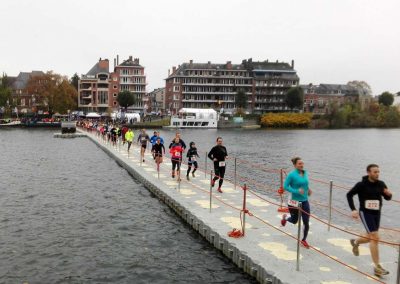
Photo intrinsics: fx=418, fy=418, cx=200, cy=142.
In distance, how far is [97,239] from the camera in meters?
13.1

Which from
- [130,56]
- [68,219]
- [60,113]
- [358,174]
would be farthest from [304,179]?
[130,56]

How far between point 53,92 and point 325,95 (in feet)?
340

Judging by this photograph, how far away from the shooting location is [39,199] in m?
19.1

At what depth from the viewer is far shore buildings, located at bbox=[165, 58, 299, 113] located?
5551 inches

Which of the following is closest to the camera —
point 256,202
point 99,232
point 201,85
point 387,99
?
point 99,232

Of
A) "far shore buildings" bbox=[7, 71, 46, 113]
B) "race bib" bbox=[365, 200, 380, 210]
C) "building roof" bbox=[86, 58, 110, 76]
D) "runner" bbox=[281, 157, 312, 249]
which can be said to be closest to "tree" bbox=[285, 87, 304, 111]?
"building roof" bbox=[86, 58, 110, 76]

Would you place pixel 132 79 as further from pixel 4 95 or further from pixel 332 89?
pixel 332 89

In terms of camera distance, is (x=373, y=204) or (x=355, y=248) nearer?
(x=373, y=204)

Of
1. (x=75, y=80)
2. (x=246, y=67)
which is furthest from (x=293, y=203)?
(x=75, y=80)

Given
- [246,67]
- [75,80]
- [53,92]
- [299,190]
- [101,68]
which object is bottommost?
[299,190]

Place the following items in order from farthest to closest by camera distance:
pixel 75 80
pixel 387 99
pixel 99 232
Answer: pixel 387 99
pixel 75 80
pixel 99 232

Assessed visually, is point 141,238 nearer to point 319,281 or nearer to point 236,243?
point 236,243

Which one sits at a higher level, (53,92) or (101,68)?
(101,68)

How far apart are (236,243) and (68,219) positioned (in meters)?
7.38
